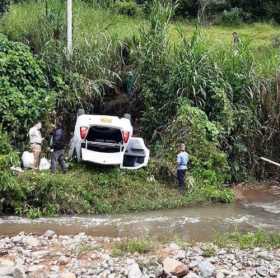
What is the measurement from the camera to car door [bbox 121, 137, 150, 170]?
51.3ft

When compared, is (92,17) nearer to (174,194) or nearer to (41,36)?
(41,36)

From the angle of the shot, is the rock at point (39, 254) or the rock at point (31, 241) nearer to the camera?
the rock at point (39, 254)

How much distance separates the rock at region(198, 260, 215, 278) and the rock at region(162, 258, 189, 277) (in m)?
0.24

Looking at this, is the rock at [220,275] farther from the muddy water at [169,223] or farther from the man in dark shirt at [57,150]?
the man in dark shirt at [57,150]

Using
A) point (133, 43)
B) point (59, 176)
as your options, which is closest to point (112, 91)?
point (133, 43)

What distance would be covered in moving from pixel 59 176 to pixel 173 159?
3188mm

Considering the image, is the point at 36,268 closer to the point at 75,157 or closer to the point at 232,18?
the point at 75,157

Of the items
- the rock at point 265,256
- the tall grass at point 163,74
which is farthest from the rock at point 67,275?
the tall grass at point 163,74

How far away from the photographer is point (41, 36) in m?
18.2

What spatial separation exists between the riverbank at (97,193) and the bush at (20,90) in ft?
6.17

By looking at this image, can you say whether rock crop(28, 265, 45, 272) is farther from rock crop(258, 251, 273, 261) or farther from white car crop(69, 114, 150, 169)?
white car crop(69, 114, 150, 169)

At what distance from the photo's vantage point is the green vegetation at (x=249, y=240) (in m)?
11.3

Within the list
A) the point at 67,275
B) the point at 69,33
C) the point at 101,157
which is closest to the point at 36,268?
the point at 67,275

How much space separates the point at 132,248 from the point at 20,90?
7214 millimetres
